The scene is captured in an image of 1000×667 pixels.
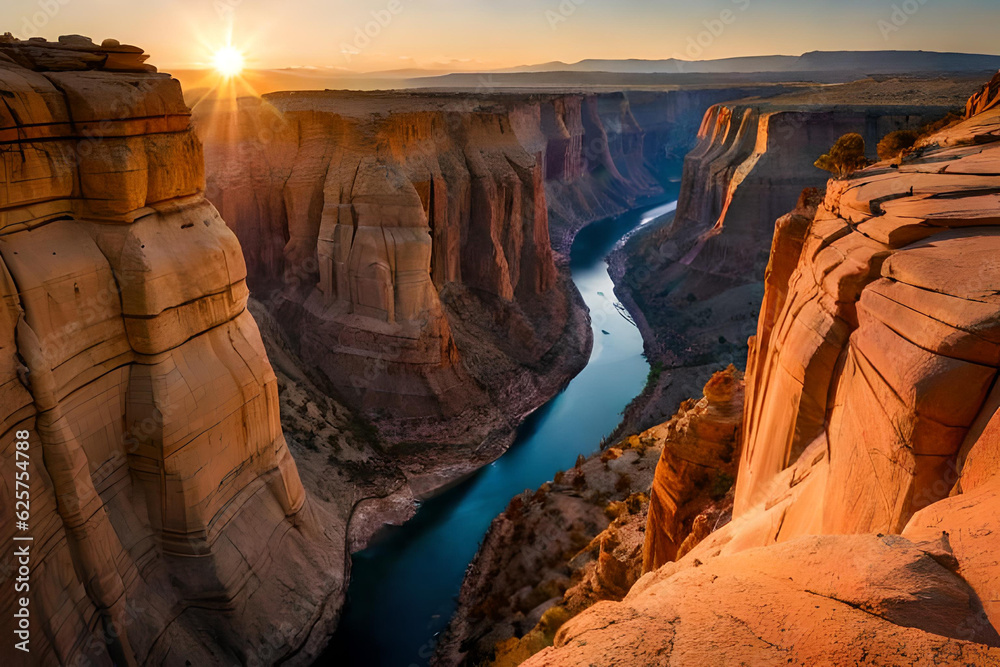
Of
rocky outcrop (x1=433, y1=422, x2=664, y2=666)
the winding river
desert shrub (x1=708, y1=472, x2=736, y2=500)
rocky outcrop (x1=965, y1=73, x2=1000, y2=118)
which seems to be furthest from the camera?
rocky outcrop (x1=965, y1=73, x2=1000, y2=118)

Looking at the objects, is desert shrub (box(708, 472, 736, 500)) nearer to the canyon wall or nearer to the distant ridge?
the canyon wall

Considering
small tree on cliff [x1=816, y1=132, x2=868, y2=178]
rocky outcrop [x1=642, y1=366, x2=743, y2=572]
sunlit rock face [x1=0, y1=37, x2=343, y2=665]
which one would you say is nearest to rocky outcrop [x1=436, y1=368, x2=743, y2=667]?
rocky outcrop [x1=642, y1=366, x2=743, y2=572]

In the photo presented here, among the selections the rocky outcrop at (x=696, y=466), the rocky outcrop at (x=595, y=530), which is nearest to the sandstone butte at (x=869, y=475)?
the rocky outcrop at (x=696, y=466)

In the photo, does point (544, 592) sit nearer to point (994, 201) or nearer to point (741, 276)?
point (994, 201)

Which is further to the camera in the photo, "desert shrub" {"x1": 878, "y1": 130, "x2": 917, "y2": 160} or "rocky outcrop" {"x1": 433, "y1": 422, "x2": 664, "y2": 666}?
"desert shrub" {"x1": 878, "y1": 130, "x2": 917, "y2": 160}

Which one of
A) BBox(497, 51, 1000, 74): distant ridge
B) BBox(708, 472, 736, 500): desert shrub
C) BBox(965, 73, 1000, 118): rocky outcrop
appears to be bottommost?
BBox(708, 472, 736, 500): desert shrub

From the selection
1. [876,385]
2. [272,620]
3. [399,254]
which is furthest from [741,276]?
[876,385]

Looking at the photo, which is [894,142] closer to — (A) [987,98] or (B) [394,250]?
(A) [987,98]

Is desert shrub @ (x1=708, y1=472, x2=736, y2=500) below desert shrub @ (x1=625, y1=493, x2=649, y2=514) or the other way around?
the other way around

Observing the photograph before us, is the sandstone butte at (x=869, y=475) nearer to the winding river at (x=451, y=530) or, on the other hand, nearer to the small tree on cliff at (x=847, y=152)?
the small tree on cliff at (x=847, y=152)
